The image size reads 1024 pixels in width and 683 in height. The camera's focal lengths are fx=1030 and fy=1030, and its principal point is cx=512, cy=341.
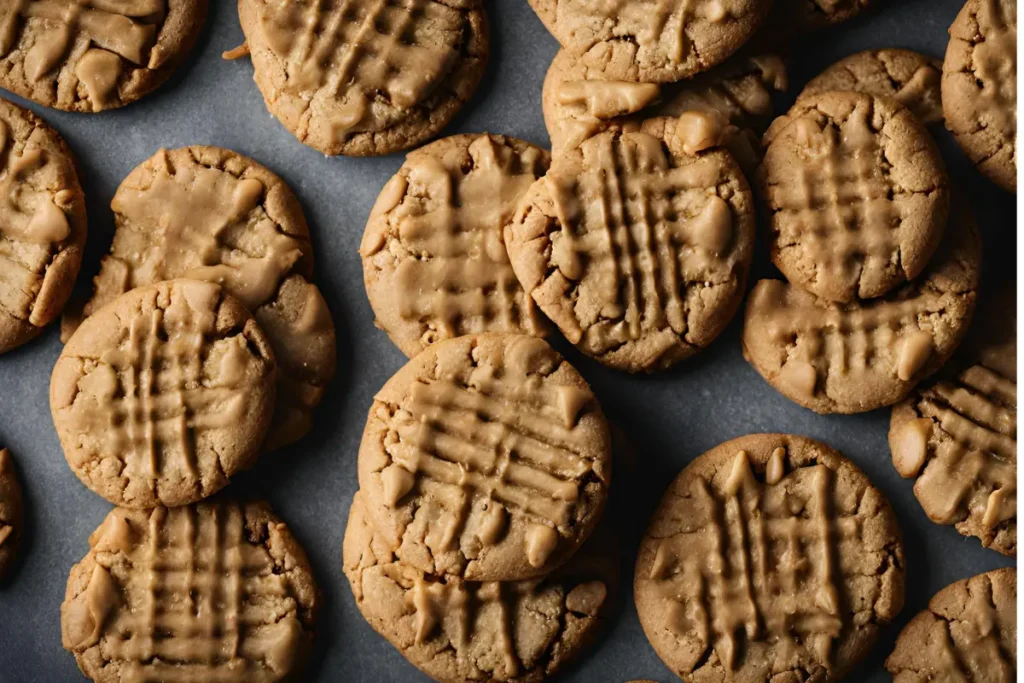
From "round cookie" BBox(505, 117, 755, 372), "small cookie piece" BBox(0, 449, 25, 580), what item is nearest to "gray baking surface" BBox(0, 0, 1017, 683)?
"small cookie piece" BBox(0, 449, 25, 580)

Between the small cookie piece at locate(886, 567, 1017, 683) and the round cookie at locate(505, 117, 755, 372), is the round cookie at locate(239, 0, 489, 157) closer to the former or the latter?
the round cookie at locate(505, 117, 755, 372)

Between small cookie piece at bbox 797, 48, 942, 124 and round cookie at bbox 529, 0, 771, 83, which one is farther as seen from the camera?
small cookie piece at bbox 797, 48, 942, 124

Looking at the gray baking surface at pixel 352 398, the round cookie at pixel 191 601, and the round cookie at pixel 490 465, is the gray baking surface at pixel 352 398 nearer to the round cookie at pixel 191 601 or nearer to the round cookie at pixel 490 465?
the round cookie at pixel 191 601

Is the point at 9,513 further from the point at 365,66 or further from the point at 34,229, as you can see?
the point at 365,66

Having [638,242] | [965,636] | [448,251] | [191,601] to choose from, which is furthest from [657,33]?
[191,601]

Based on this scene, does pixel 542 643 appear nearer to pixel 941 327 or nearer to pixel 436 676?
pixel 436 676

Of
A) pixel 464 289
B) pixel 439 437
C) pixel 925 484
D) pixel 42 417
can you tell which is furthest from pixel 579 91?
pixel 42 417
